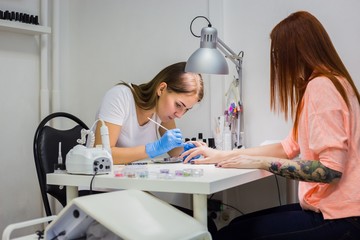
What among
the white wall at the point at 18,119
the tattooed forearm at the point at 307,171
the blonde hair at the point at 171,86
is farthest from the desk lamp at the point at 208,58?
the white wall at the point at 18,119

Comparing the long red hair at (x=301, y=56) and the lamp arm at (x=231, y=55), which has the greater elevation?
the lamp arm at (x=231, y=55)

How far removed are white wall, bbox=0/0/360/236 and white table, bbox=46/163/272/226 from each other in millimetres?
876

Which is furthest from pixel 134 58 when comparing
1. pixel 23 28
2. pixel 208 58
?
pixel 208 58

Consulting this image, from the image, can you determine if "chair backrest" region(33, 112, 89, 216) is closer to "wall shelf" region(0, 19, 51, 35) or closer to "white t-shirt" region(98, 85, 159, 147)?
"white t-shirt" region(98, 85, 159, 147)

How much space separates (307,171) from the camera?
3.83 ft

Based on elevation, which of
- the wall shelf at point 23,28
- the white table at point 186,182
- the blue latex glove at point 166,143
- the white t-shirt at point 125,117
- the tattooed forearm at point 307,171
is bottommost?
the white table at point 186,182

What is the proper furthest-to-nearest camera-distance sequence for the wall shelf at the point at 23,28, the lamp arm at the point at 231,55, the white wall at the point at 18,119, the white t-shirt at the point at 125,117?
the white wall at the point at 18,119
the wall shelf at the point at 23,28
the lamp arm at the point at 231,55
the white t-shirt at the point at 125,117

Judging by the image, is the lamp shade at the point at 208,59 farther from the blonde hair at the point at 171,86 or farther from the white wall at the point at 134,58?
the white wall at the point at 134,58

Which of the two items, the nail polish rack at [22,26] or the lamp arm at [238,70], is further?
the nail polish rack at [22,26]

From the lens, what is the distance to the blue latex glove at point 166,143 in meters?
1.76

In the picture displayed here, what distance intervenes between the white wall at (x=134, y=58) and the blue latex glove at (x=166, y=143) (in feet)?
1.86

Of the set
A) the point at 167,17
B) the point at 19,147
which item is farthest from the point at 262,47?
the point at 19,147

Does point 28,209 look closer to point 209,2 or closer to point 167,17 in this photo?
point 167,17

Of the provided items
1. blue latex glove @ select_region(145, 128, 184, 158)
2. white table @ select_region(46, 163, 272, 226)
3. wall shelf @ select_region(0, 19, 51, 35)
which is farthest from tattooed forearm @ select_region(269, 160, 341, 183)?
wall shelf @ select_region(0, 19, 51, 35)
